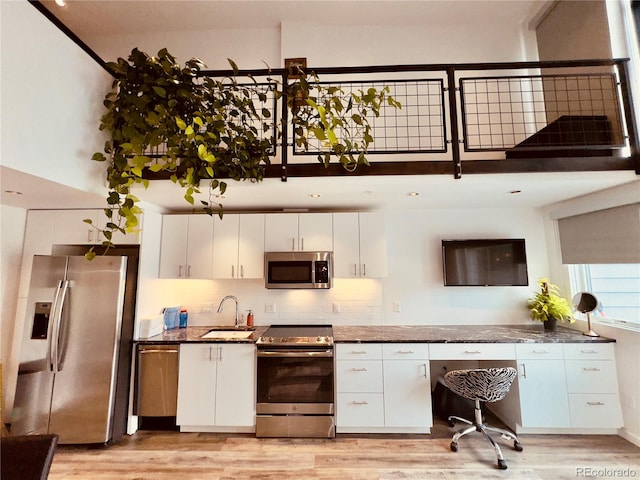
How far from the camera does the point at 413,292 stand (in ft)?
11.8

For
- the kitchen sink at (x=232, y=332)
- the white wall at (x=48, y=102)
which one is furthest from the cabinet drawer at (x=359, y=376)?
the white wall at (x=48, y=102)

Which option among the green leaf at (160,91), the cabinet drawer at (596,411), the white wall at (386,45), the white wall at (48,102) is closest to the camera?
the white wall at (48,102)

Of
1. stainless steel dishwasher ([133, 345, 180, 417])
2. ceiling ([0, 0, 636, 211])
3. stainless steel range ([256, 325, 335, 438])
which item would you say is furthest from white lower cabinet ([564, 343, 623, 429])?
stainless steel dishwasher ([133, 345, 180, 417])

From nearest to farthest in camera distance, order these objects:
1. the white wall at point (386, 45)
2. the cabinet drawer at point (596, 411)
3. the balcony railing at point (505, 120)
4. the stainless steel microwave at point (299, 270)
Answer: the balcony railing at point (505, 120) → the cabinet drawer at point (596, 411) → the stainless steel microwave at point (299, 270) → the white wall at point (386, 45)

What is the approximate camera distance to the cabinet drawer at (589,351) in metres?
2.74

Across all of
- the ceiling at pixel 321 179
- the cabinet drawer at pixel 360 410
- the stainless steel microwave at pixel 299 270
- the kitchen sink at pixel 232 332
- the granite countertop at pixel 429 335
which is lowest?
the cabinet drawer at pixel 360 410

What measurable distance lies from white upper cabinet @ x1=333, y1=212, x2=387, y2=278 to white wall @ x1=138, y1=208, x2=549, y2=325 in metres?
0.33

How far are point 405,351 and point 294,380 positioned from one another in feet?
3.66

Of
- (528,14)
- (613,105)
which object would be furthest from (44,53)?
(528,14)

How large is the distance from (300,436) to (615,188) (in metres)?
3.75

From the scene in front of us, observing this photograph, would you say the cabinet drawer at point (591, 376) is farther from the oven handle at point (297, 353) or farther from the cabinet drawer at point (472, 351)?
the oven handle at point (297, 353)

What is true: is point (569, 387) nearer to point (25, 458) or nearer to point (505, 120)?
point (505, 120)

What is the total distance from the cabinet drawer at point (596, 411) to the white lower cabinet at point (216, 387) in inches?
120

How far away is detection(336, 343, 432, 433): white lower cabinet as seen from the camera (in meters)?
2.77
